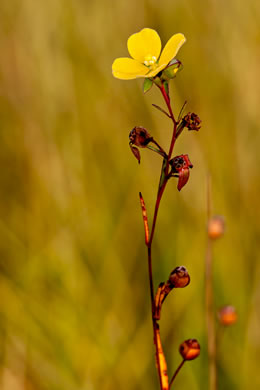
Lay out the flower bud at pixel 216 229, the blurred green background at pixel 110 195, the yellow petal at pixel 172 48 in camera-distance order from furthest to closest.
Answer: the blurred green background at pixel 110 195 < the flower bud at pixel 216 229 < the yellow petal at pixel 172 48

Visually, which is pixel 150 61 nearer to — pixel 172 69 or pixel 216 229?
pixel 172 69

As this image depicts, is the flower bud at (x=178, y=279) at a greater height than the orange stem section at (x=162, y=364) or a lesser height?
greater

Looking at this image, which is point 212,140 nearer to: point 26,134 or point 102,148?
point 102,148

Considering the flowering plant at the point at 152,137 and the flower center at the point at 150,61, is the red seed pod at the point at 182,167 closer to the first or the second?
the flowering plant at the point at 152,137

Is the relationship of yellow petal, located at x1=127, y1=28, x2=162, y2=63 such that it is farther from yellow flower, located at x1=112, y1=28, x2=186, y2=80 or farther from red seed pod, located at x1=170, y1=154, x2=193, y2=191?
red seed pod, located at x1=170, y1=154, x2=193, y2=191

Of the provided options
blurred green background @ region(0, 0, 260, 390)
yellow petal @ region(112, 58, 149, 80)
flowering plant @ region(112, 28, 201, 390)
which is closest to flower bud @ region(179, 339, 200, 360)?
flowering plant @ region(112, 28, 201, 390)

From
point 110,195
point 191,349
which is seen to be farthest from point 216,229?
point 110,195

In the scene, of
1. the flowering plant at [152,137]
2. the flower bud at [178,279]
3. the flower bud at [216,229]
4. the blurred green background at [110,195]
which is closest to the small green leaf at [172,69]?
the flowering plant at [152,137]
